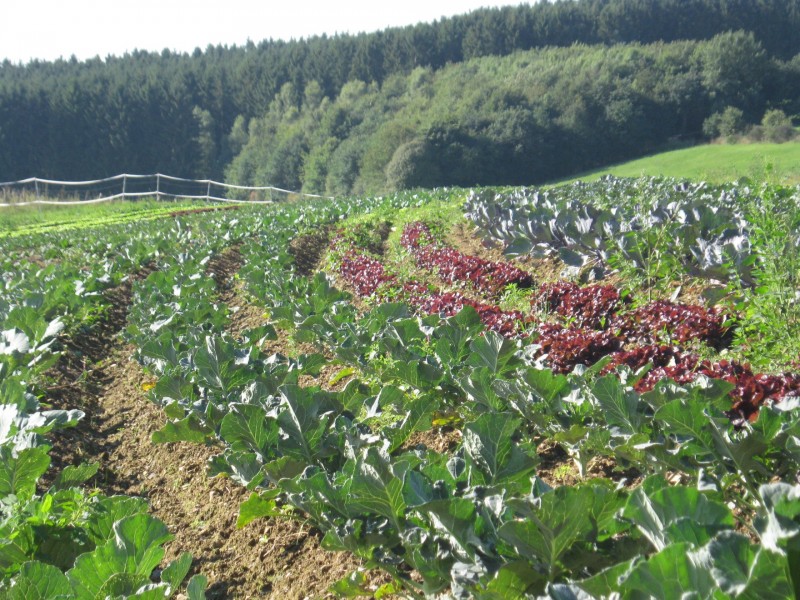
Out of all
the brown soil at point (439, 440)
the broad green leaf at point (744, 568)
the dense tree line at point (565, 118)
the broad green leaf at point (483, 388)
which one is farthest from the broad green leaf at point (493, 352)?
the dense tree line at point (565, 118)

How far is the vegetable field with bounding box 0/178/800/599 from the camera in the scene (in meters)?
1.92

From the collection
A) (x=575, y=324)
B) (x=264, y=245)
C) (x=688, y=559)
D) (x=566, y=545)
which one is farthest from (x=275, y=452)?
(x=264, y=245)

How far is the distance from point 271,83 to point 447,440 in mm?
95736

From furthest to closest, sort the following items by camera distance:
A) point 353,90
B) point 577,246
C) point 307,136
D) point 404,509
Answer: point 353,90 < point 307,136 < point 577,246 < point 404,509

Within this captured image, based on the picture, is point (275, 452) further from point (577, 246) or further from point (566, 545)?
point (577, 246)

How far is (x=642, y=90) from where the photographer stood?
189 ft

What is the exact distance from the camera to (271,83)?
307 ft

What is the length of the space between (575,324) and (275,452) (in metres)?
3.14

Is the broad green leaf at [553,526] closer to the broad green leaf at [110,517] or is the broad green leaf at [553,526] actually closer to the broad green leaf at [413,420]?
the broad green leaf at [413,420]

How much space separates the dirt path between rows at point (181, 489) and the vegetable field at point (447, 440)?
0.02 meters

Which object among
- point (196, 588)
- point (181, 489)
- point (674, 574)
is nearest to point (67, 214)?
point (181, 489)

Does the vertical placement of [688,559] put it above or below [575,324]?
above

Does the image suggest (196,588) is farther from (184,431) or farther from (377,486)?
A: (184,431)

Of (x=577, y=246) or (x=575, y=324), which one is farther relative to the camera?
(x=577, y=246)
